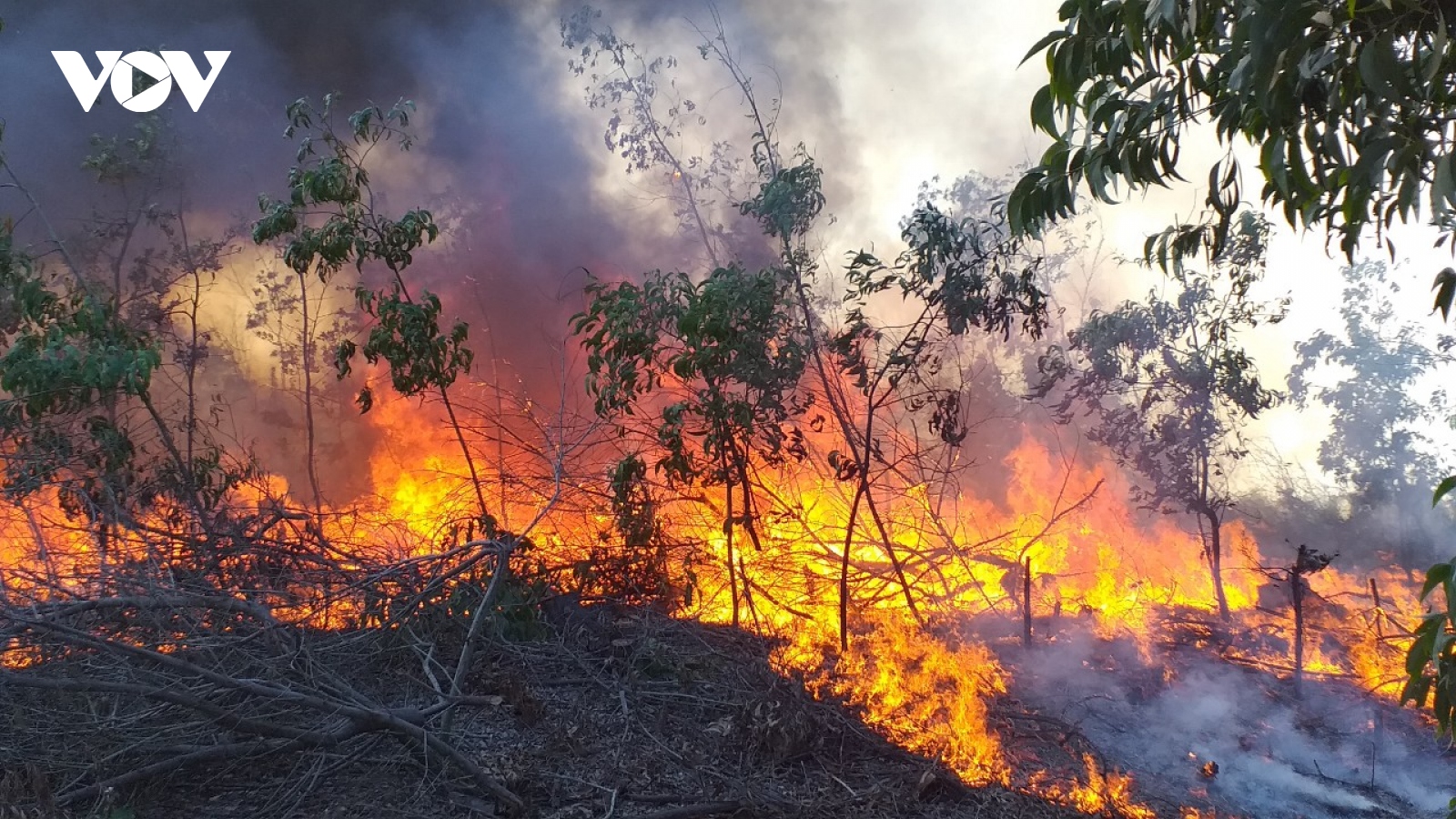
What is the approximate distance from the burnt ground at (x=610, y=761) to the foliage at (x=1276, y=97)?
3145 millimetres

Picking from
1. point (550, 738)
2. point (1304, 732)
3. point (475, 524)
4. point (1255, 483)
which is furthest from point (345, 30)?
point (1255, 483)

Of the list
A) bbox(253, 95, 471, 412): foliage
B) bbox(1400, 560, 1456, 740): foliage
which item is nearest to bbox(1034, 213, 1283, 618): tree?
bbox(253, 95, 471, 412): foliage

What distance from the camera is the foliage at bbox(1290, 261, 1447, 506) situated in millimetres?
13078

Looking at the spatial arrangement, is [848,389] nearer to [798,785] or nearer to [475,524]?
[475,524]

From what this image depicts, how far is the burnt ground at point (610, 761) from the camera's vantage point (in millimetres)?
3689

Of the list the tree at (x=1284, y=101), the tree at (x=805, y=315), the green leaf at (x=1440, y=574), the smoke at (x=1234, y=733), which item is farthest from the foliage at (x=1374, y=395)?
the green leaf at (x=1440, y=574)

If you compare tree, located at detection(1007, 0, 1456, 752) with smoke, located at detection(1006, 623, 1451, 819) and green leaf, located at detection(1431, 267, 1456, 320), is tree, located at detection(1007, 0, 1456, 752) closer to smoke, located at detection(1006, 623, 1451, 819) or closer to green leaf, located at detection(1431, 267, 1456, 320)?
green leaf, located at detection(1431, 267, 1456, 320)

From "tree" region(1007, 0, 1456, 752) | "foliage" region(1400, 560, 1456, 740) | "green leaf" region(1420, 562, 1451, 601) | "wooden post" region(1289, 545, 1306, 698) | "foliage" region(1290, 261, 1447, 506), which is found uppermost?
"foliage" region(1290, 261, 1447, 506)

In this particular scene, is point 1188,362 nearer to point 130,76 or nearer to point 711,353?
point 711,353

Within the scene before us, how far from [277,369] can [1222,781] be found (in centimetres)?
1132

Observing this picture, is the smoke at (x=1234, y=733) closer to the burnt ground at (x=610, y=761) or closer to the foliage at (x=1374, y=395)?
the burnt ground at (x=610, y=761)

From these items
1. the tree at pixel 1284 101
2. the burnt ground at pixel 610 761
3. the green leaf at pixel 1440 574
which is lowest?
the burnt ground at pixel 610 761

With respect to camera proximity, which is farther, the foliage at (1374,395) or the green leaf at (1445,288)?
the foliage at (1374,395)

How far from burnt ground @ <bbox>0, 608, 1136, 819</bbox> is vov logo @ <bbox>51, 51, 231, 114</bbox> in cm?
863
